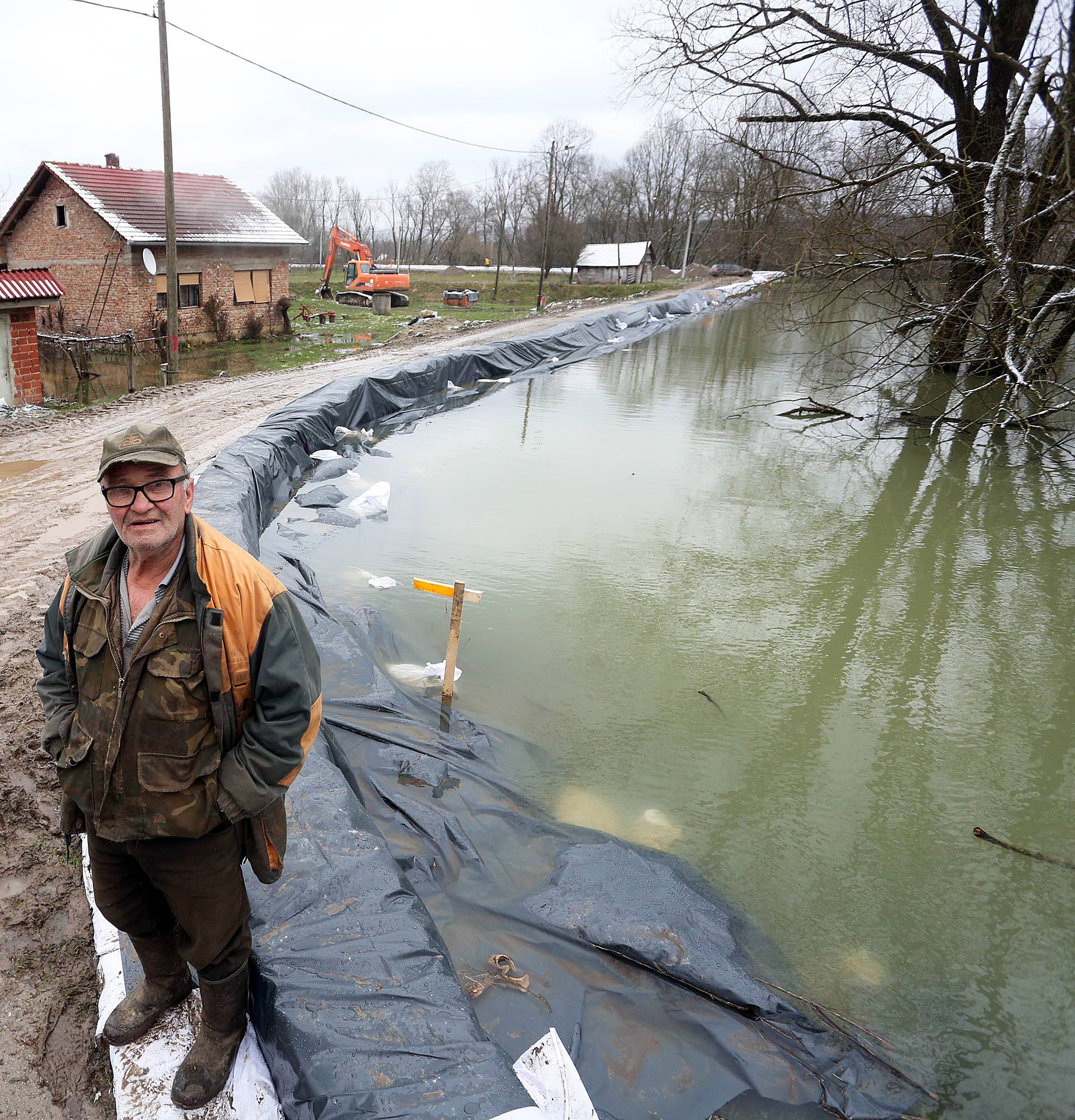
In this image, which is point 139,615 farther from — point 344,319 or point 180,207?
point 344,319

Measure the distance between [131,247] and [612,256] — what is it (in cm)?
3594

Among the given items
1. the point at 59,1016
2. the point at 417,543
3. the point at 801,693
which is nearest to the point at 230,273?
the point at 417,543

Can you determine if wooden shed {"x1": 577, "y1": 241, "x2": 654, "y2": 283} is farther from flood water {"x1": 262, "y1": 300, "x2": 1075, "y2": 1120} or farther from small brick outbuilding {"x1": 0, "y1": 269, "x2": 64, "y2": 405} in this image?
small brick outbuilding {"x1": 0, "y1": 269, "x2": 64, "y2": 405}

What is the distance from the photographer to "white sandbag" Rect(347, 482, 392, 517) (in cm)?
819

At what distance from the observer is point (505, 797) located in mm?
4207

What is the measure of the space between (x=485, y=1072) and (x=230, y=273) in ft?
71.0

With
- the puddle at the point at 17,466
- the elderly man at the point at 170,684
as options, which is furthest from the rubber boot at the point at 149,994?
the puddle at the point at 17,466

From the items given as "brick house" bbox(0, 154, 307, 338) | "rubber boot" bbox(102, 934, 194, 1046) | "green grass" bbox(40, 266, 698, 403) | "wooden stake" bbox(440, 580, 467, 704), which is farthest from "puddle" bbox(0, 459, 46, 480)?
"brick house" bbox(0, 154, 307, 338)

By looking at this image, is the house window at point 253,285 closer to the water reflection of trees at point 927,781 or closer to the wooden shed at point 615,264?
the water reflection of trees at point 927,781

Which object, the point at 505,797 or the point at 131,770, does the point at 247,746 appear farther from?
the point at 505,797

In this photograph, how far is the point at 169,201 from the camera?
42.1 ft

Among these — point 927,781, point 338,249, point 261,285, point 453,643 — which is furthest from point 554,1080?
point 338,249

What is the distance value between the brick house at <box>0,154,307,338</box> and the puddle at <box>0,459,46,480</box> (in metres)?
10.7

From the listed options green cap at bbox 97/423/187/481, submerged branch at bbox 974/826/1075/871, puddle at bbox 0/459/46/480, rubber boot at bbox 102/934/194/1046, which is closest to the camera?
green cap at bbox 97/423/187/481
